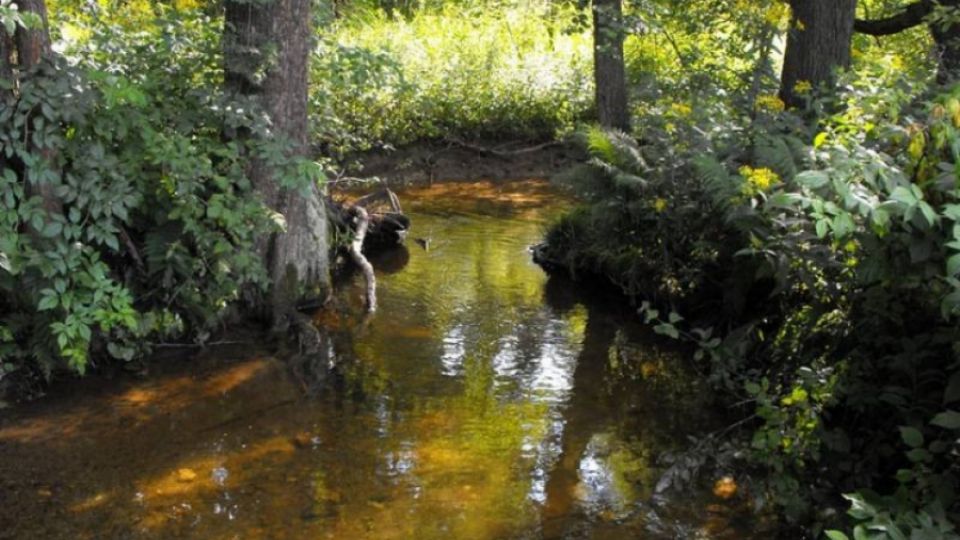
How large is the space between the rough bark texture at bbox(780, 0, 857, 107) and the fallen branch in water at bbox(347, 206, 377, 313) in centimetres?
423

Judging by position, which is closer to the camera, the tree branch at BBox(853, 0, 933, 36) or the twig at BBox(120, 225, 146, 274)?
the twig at BBox(120, 225, 146, 274)

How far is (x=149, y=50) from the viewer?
6891 mm

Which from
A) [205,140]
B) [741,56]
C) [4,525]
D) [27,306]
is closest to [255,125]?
[205,140]

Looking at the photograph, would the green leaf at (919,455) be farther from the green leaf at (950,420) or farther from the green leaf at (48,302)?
the green leaf at (48,302)

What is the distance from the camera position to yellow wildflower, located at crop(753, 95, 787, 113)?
25.2ft

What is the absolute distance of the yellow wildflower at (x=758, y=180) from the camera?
234 inches

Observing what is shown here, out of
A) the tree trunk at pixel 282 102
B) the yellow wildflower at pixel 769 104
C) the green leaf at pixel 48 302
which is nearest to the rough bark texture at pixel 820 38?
the yellow wildflower at pixel 769 104

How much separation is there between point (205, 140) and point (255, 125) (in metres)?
0.38

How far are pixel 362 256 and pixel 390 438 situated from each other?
3.36 m

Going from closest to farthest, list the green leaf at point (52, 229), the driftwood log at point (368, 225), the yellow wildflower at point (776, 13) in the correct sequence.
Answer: the green leaf at point (52, 229)
the yellow wildflower at point (776, 13)
the driftwood log at point (368, 225)

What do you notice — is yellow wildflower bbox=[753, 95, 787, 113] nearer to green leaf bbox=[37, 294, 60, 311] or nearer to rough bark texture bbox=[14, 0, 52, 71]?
rough bark texture bbox=[14, 0, 52, 71]

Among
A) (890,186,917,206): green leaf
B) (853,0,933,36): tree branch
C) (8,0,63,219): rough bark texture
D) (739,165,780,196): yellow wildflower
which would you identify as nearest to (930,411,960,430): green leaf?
(890,186,917,206): green leaf

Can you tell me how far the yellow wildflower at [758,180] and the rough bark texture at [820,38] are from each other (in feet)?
8.78

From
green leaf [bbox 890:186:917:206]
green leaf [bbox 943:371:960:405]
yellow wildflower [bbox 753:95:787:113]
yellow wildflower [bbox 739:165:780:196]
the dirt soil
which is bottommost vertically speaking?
green leaf [bbox 943:371:960:405]
